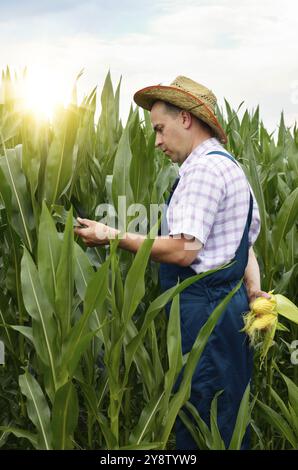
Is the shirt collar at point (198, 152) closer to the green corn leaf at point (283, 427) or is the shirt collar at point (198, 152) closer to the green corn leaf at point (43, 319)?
the green corn leaf at point (43, 319)

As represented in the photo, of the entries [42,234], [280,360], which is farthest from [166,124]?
[280,360]

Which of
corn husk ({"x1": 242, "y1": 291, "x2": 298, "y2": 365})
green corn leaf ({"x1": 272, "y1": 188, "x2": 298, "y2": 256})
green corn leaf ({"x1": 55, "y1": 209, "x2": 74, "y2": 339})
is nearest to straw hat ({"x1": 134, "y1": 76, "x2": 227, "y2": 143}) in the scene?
green corn leaf ({"x1": 272, "y1": 188, "x2": 298, "y2": 256})

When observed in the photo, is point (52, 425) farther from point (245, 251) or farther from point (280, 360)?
point (280, 360)

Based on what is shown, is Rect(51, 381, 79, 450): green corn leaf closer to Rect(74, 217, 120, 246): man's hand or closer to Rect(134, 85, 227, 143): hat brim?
Rect(74, 217, 120, 246): man's hand

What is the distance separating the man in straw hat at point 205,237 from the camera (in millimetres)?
1905

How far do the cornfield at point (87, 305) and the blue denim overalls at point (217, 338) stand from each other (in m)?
0.08

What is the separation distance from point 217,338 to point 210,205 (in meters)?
0.39

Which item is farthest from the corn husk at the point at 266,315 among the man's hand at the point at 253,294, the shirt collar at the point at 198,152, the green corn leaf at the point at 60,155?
the green corn leaf at the point at 60,155

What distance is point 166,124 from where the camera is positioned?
80.1 inches

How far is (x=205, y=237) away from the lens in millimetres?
1905

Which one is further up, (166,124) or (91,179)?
(166,124)

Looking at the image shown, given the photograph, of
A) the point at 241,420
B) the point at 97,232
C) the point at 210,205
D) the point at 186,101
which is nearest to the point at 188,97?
the point at 186,101

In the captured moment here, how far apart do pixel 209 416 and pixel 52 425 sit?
2.00 ft

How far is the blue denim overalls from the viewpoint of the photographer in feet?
6.57
